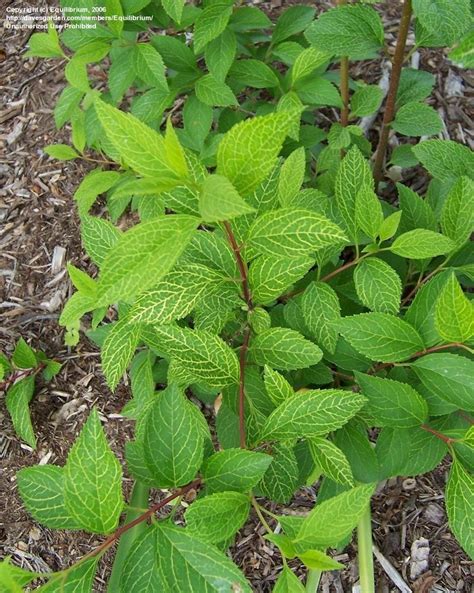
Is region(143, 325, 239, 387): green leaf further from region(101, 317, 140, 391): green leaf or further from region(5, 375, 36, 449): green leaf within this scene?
region(5, 375, 36, 449): green leaf

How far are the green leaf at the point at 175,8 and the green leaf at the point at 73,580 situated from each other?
110 centimetres

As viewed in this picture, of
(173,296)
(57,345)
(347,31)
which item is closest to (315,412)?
(173,296)

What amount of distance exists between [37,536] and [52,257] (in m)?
1.01

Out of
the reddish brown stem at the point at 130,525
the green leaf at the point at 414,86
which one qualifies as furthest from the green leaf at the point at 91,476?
the green leaf at the point at 414,86

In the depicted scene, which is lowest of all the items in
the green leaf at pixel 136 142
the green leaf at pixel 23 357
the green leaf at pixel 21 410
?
the green leaf at pixel 21 410

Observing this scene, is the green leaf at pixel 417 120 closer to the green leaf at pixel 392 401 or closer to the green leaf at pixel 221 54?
the green leaf at pixel 221 54

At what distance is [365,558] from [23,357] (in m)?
1.24

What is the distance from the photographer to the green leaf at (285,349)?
122cm

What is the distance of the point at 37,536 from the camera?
202 centimetres

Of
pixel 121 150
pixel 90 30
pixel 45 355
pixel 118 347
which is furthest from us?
pixel 45 355

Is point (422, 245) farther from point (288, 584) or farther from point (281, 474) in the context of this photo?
point (288, 584)

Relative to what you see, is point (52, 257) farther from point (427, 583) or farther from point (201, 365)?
point (427, 583)

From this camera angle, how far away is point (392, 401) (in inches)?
47.3

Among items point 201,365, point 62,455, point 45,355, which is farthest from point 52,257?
point 201,365
